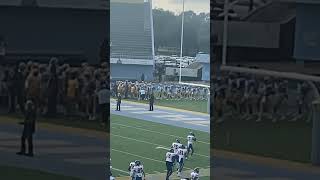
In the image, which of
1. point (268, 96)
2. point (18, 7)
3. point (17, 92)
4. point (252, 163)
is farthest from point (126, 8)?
point (252, 163)

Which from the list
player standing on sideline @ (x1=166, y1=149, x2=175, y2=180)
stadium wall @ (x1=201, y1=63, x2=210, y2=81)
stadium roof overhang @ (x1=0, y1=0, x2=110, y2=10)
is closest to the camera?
stadium roof overhang @ (x1=0, y1=0, x2=110, y2=10)

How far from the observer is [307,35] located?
2684 millimetres

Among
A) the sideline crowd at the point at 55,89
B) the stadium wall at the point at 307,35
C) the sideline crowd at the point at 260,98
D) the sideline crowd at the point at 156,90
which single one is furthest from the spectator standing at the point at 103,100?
the stadium wall at the point at 307,35

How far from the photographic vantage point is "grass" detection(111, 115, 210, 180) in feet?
9.27

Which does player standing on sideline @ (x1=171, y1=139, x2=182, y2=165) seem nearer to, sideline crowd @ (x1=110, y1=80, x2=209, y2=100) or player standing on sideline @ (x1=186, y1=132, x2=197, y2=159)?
player standing on sideline @ (x1=186, y1=132, x2=197, y2=159)

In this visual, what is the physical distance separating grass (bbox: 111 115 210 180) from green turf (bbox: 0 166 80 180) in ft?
1.16

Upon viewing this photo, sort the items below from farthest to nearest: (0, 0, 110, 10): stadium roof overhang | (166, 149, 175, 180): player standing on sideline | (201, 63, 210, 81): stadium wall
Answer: (166, 149, 175, 180): player standing on sideline → (201, 63, 210, 81): stadium wall → (0, 0, 110, 10): stadium roof overhang

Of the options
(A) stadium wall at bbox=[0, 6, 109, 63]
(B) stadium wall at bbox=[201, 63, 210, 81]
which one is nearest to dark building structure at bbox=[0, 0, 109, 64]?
(A) stadium wall at bbox=[0, 6, 109, 63]

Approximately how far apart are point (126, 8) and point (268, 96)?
1.10 metres

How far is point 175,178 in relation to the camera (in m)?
2.96

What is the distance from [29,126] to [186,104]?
1.04 metres

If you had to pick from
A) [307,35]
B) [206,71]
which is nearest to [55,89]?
[206,71]

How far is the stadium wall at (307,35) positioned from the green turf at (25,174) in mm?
1661

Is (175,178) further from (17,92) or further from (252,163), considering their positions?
(17,92)
